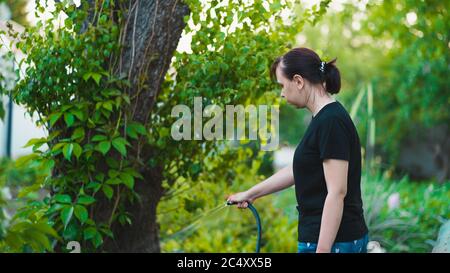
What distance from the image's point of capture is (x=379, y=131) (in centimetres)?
1264

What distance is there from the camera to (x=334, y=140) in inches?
99.2

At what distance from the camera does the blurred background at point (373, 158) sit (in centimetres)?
448

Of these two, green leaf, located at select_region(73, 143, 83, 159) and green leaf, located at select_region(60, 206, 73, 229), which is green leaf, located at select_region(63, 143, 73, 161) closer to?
green leaf, located at select_region(73, 143, 83, 159)

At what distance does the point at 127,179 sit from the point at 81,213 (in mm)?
292

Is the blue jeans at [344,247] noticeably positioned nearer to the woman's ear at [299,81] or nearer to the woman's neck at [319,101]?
the woman's neck at [319,101]

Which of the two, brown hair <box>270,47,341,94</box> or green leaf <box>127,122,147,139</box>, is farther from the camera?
green leaf <box>127,122,147,139</box>

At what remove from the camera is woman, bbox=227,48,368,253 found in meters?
2.51

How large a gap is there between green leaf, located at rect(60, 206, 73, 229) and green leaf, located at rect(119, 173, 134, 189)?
0.98ft

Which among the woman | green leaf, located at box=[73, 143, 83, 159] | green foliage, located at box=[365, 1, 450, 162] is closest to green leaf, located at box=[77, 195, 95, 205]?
green leaf, located at box=[73, 143, 83, 159]

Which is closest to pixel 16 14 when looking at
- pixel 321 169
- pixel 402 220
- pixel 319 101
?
pixel 319 101

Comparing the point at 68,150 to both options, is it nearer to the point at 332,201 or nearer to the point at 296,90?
the point at 296,90

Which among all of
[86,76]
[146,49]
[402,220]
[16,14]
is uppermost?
[16,14]
